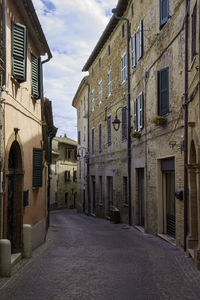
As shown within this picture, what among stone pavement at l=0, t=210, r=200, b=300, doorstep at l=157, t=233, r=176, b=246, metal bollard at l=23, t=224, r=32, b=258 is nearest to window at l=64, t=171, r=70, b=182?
doorstep at l=157, t=233, r=176, b=246

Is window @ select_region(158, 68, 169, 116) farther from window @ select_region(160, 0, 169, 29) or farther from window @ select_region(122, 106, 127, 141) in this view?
window @ select_region(122, 106, 127, 141)

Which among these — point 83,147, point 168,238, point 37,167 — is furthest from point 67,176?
point 168,238

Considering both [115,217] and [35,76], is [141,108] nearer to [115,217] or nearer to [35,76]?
[35,76]

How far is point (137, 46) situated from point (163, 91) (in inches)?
191

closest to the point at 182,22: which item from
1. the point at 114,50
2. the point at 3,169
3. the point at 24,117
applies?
the point at 24,117

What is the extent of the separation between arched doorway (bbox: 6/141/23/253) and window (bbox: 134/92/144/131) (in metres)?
6.69

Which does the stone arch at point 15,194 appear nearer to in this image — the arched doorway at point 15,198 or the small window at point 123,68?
the arched doorway at point 15,198

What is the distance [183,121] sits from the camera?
11.1 metres

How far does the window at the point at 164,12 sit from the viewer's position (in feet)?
42.1

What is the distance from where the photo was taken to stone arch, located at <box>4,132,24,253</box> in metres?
10.1

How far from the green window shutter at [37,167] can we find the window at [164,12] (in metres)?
5.92

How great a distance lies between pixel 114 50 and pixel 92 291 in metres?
17.1

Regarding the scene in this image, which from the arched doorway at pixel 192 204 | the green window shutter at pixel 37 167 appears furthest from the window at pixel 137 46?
the arched doorway at pixel 192 204

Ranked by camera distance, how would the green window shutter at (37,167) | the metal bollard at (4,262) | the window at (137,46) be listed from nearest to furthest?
the metal bollard at (4,262) → the green window shutter at (37,167) → the window at (137,46)
